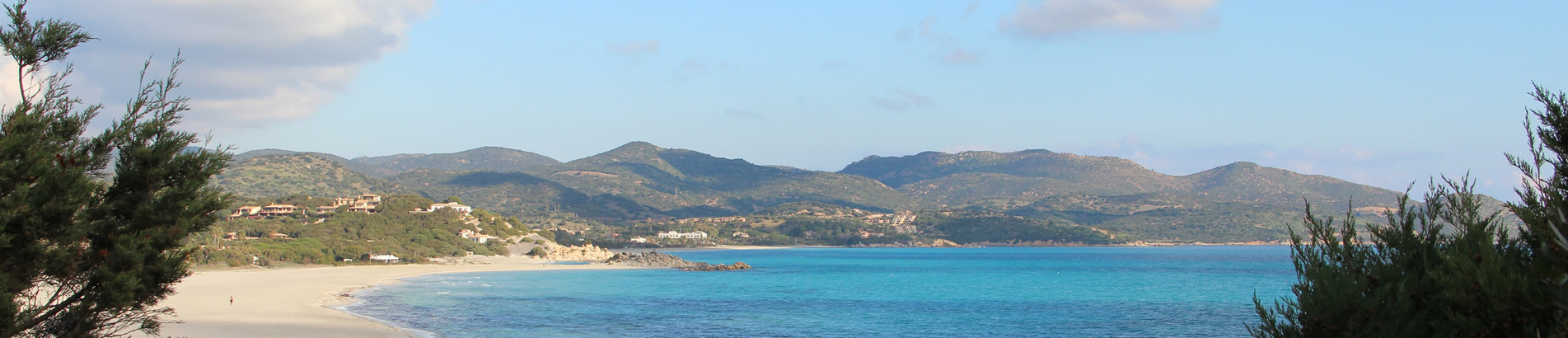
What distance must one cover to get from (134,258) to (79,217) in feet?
2.45

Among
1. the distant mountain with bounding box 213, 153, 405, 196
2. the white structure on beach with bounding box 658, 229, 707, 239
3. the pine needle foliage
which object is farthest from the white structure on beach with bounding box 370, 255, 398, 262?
the white structure on beach with bounding box 658, 229, 707, 239

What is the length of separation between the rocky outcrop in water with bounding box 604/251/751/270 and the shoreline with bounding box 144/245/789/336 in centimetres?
1800

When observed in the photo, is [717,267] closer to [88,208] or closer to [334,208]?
[334,208]

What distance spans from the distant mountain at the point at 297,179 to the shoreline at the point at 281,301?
3023 inches

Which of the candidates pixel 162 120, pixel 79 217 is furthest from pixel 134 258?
pixel 162 120

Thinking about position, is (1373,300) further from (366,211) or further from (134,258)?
(366,211)

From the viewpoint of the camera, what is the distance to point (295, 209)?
10538cm

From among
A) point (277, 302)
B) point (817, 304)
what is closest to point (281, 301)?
point (277, 302)

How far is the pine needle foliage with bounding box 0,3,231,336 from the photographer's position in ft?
29.4

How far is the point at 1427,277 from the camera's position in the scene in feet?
32.2

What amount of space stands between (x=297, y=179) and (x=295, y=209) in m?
53.0

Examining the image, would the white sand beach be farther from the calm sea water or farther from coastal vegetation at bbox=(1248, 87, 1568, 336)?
coastal vegetation at bbox=(1248, 87, 1568, 336)

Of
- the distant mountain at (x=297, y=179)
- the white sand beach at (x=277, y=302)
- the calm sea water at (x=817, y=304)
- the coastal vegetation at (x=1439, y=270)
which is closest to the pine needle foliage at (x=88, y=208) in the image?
the white sand beach at (x=277, y=302)

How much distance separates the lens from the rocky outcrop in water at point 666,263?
289 feet
